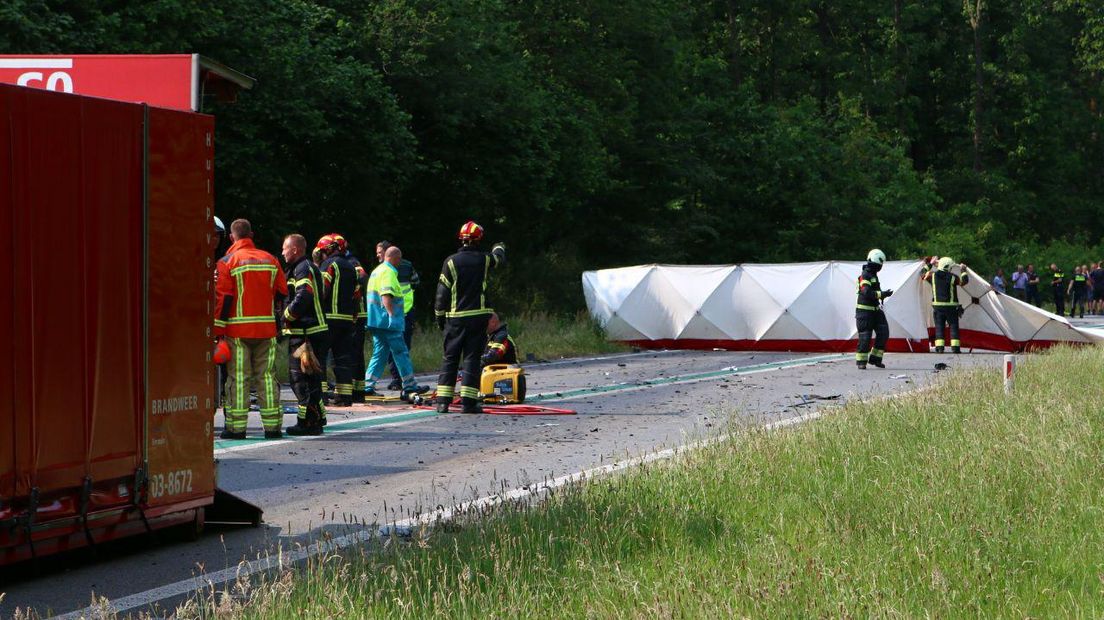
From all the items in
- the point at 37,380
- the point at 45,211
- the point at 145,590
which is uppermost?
the point at 45,211

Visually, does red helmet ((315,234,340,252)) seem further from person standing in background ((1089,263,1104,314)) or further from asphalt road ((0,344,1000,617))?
person standing in background ((1089,263,1104,314))

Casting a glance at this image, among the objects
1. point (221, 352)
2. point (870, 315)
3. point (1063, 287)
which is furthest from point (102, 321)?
point (1063, 287)

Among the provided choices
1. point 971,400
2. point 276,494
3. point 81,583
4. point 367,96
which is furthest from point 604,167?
point 81,583

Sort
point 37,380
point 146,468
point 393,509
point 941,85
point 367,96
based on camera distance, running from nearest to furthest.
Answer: point 37,380, point 146,468, point 393,509, point 367,96, point 941,85

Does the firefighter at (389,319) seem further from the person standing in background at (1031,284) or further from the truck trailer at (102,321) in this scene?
the person standing in background at (1031,284)

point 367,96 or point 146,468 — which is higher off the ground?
point 367,96

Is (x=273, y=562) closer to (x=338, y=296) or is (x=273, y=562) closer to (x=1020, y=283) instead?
(x=338, y=296)

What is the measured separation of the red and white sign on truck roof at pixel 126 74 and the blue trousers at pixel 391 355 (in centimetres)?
830

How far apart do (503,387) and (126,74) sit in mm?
8175

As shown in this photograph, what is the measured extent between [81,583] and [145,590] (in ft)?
1.29

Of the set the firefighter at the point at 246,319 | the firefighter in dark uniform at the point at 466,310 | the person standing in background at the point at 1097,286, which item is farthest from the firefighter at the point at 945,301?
the person standing in background at the point at 1097,286

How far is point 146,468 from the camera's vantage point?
7.32m

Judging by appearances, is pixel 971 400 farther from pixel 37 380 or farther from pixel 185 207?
pixel 37 380

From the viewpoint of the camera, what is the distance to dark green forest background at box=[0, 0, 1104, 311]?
90.6ft
